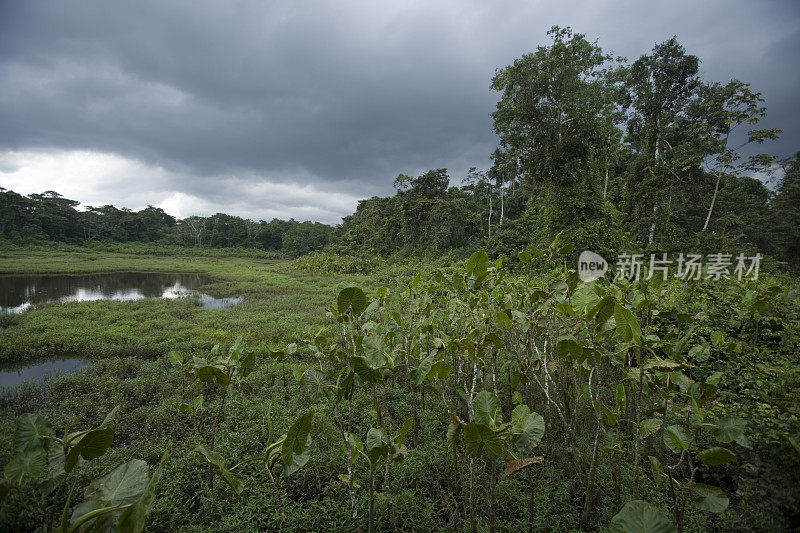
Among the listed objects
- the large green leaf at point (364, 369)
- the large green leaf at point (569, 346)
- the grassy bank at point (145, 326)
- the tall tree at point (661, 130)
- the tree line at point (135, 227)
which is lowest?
the grassy bank at point (145, 326)

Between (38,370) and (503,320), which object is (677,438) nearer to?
(503,320)

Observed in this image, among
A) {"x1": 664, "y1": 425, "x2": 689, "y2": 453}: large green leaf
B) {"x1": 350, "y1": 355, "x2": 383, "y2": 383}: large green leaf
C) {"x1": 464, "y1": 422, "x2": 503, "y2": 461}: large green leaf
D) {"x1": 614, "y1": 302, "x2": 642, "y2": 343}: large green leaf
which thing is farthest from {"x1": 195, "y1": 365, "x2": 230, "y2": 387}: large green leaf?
{"x1": 664, "y1": 425, "x2": 689, "y2": 453}: large green leaf

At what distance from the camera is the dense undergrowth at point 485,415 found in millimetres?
1698

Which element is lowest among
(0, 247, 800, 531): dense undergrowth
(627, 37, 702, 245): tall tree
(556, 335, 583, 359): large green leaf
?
(0, 247, 800, 531): dense undergrowth

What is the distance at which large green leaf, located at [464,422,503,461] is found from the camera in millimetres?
1100

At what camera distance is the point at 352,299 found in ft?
4.94

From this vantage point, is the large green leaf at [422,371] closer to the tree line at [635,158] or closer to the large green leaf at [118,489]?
the large green leaf at [118,489]

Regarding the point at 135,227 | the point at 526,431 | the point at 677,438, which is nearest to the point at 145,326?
the point at 526,431

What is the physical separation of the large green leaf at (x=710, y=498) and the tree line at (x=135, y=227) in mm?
42910

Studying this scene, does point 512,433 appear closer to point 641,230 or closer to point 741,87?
point 641,230

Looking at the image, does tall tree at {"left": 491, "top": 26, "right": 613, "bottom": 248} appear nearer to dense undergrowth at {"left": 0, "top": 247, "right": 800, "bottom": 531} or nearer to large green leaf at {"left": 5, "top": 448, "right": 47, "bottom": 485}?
dense undergrowth at {"left": 0, "top": 247, "right": 800, "bottom": 531}

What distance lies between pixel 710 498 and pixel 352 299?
183cm

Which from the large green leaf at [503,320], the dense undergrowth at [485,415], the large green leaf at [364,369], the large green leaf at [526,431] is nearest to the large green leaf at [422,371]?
the dense undergrowth at [485,415]

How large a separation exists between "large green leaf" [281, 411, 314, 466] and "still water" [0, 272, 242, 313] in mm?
11639
